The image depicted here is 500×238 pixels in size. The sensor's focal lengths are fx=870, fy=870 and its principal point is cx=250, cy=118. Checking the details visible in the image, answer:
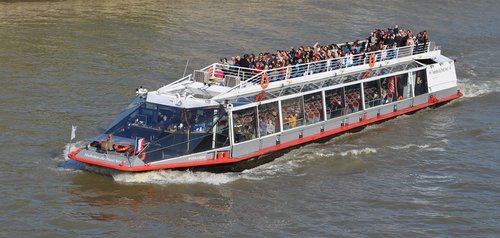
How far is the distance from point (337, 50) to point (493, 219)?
12.4 metres

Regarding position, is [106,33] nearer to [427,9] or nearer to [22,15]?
[22,15]

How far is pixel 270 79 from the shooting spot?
102 feet

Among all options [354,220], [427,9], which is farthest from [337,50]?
[427,9]

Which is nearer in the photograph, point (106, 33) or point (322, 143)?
point (322, 143)

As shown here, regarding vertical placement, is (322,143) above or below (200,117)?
below

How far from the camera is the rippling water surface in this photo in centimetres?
2489

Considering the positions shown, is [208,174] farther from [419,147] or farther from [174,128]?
[419,147]

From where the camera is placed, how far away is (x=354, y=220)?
83.6ft

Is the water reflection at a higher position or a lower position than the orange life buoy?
lower

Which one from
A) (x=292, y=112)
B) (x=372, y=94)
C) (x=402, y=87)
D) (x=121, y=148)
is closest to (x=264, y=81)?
(x=292, y=112)

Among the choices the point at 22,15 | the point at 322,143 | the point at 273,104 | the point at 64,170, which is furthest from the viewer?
the point at 22,15

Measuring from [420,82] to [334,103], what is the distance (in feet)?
21.2

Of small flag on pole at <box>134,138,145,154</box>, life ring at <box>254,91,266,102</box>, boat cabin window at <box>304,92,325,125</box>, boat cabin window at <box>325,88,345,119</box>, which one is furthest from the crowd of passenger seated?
small flag on pole at <box>134,138,145,154</box>

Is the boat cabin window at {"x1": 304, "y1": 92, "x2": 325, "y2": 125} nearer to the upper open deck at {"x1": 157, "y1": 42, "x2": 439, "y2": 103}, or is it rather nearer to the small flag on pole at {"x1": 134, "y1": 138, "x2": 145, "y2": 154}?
the upper open deck at {"x1": 157, "y1": 42, "x2": 439, "y2": 103}
